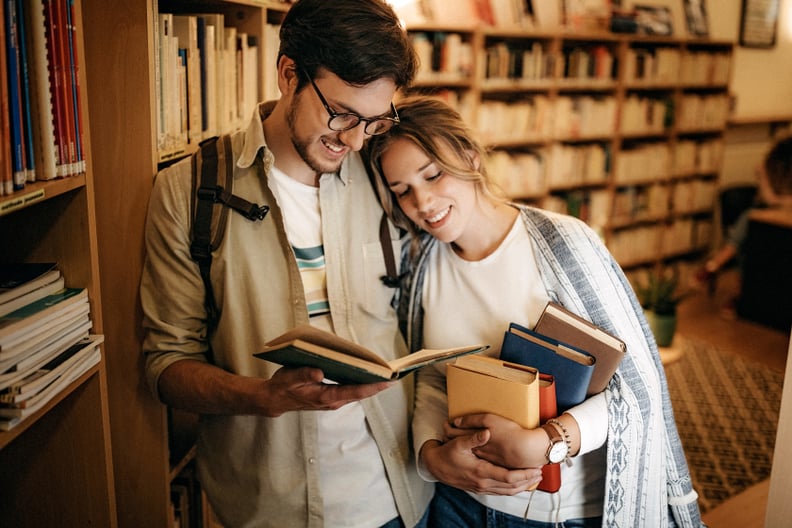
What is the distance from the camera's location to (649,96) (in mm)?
5637

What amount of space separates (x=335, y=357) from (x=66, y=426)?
66cm

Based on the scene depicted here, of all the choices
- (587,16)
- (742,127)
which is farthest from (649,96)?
(742,127)

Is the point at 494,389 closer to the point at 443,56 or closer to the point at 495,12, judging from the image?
the point at 443,56

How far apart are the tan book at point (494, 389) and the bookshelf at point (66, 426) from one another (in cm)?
70

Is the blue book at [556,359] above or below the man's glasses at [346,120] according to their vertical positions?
below

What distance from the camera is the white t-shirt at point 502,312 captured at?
4.79ft

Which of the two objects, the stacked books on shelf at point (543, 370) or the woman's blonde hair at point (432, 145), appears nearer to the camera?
the stacked books on shelf at point (543, 370)

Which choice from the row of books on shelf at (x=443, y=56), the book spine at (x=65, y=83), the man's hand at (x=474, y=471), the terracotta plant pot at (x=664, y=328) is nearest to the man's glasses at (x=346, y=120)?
the book spine at (x=65, y=83)

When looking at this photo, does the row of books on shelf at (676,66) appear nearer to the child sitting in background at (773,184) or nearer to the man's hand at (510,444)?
the child sitting in background at (773,184)

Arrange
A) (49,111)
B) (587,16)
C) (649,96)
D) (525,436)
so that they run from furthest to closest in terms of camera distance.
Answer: (649,96), (587,16), (525,436), (49,111)

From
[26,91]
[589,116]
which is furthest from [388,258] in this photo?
[589,116]

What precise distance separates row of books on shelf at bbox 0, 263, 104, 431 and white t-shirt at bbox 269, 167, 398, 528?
1.39 ft

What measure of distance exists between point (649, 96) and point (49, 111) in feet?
17.6

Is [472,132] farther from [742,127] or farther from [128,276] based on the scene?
[742,127]
